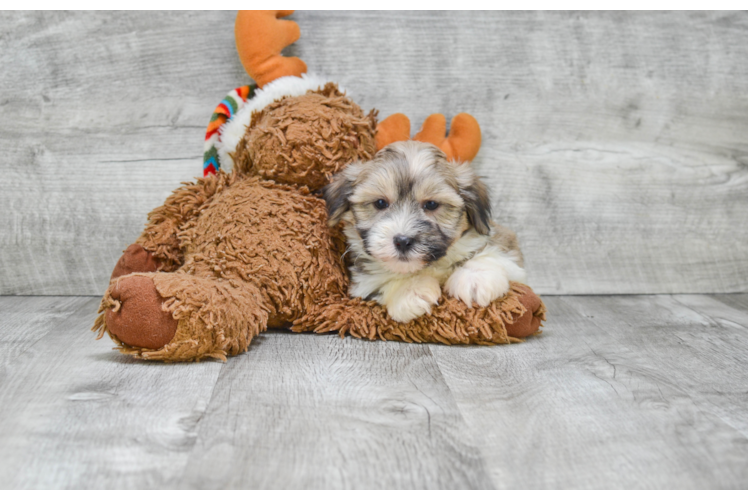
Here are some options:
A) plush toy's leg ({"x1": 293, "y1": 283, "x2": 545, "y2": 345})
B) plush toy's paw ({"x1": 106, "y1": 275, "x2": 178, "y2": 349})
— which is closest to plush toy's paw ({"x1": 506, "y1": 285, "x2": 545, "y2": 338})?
plush toy's leg ({"x1": 293, "y1": 283, "x2": 545, "y2": 345})

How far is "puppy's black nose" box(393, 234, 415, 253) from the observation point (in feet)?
6.39

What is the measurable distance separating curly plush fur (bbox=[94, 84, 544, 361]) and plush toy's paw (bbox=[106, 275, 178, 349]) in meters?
0.14

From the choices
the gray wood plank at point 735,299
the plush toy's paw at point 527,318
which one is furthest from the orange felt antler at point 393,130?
the gray wood plank at point 735,299

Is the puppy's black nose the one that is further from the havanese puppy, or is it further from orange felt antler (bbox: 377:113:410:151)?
orange felt antler (bbox: 377:113:410:151)

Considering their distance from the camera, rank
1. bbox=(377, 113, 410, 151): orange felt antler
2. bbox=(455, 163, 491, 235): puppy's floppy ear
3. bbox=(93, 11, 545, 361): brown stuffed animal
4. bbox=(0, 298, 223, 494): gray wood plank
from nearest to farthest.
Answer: bbox=(0, 298, 223, 494): gray wood plank → bbox=(93, 11, 545, 361): brown stuffed animal → bbox=(455, 163, 491, 235): puppy's floppy ear → bbox=(377, 113, 410, 151): orange felt antler

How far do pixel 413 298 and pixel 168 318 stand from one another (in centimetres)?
75

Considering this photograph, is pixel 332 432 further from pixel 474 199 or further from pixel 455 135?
pixel 455 135

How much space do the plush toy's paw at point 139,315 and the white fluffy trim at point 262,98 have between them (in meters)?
0.80

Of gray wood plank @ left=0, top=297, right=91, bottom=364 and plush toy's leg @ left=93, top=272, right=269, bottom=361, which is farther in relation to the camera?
gray wood plank @ left=0, top=297, right=91, bottom=364

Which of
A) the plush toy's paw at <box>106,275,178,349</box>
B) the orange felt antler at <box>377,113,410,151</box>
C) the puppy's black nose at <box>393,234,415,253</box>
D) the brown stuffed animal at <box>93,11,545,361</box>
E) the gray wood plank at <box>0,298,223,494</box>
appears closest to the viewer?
the gray wood plank at <box>0,298,223,494</box>

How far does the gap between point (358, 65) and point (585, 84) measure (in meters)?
1.00

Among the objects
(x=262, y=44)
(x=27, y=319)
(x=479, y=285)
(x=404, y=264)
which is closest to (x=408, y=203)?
(x=404, y=264)

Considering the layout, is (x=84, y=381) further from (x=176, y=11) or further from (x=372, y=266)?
(x=176, y=11)

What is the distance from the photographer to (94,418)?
1441mm
